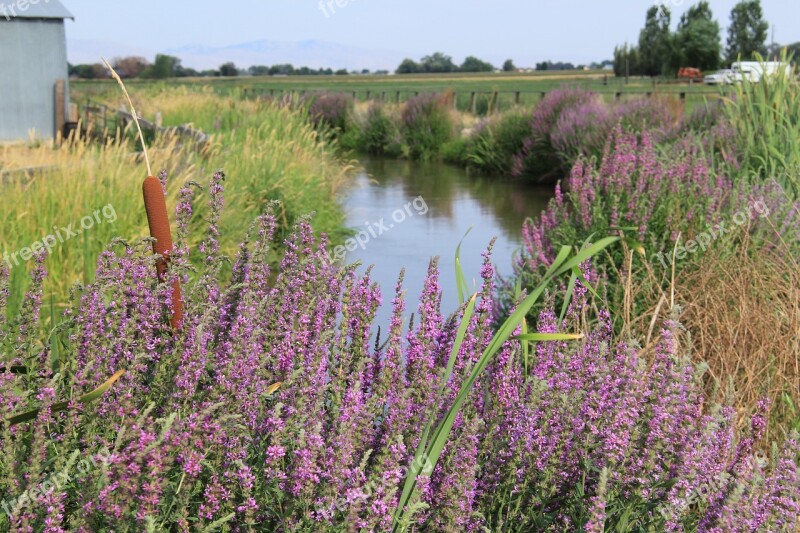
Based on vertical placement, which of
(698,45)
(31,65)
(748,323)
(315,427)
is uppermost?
(698,45)

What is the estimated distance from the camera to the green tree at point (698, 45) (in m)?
95.9

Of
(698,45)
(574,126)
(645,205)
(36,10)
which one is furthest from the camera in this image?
(698,45)

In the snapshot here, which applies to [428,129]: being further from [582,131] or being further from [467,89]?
[467,89]

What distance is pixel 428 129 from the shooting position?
26547 mm

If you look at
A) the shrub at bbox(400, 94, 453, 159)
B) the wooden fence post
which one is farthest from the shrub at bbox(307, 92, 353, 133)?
the wooden fence post

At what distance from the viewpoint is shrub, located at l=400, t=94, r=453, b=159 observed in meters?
26.3

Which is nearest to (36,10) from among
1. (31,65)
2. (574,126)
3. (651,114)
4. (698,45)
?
(31,65)

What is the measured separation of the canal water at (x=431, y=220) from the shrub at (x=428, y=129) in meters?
2.91

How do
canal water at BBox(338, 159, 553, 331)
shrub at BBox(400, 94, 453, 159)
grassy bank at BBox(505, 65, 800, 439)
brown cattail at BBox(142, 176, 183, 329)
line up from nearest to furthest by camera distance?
brown cattail at BBox(142, 176, 183, 329)
grassy bank at BBox(505, 65, 800, 439)
canal water at BBox(338, 159, 553, 331)
shrub at BBox(400, 94, 453, 159)

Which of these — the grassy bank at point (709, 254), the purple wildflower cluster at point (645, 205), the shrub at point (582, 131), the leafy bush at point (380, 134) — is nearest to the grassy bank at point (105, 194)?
the purple wildflower cluster at point (645, 205)

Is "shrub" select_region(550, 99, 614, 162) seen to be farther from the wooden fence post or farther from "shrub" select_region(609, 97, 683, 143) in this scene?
the wooden fence post

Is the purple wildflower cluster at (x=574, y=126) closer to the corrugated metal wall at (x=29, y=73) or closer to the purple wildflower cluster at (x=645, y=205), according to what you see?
the purple wildflower cluster at (x=645, y=205)

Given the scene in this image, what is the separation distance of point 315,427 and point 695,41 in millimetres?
101966

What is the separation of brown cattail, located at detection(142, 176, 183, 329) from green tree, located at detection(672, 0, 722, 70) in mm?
99778
